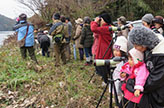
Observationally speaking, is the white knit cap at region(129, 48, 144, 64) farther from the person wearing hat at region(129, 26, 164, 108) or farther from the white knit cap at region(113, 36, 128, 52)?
the white knit cap at region(113, 36, 128, 52)

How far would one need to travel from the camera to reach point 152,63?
167 cm

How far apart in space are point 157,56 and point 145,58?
181 mm

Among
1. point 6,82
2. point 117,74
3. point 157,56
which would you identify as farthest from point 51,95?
point 157,56

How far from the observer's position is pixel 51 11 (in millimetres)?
11031

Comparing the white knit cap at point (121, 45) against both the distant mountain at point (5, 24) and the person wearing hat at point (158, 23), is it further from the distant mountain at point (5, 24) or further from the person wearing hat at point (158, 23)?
the distant mountain at point (5, 24)

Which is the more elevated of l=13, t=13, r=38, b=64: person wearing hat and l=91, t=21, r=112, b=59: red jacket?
l=13, t=13, r=38, b=64: person wearing hat

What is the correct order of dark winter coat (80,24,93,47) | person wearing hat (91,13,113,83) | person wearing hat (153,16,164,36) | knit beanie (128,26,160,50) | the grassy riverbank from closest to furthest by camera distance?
knit beanie (128,26,160,50)
the grassy riverbank
person wearing hat (91,13,113,83)
person wearing hat (153,16,164,36)
dark winter coat (80,24,93,47)

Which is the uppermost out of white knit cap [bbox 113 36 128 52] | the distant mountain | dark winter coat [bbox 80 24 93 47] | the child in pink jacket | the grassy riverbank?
the distant mountain

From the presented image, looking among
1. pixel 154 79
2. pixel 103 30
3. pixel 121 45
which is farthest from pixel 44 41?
pixel 154 79

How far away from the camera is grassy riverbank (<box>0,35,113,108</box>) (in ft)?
10.6

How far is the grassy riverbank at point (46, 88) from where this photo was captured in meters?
3.23

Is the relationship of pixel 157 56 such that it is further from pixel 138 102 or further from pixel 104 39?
pixel 104 39

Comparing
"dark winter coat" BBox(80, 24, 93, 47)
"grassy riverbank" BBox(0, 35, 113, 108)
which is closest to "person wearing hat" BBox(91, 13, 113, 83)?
"grassy riverbank" BBox(0, 35, 113, 108)

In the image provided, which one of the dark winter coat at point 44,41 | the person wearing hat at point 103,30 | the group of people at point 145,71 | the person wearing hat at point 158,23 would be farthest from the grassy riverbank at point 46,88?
the dark winter coat at point 44,41
